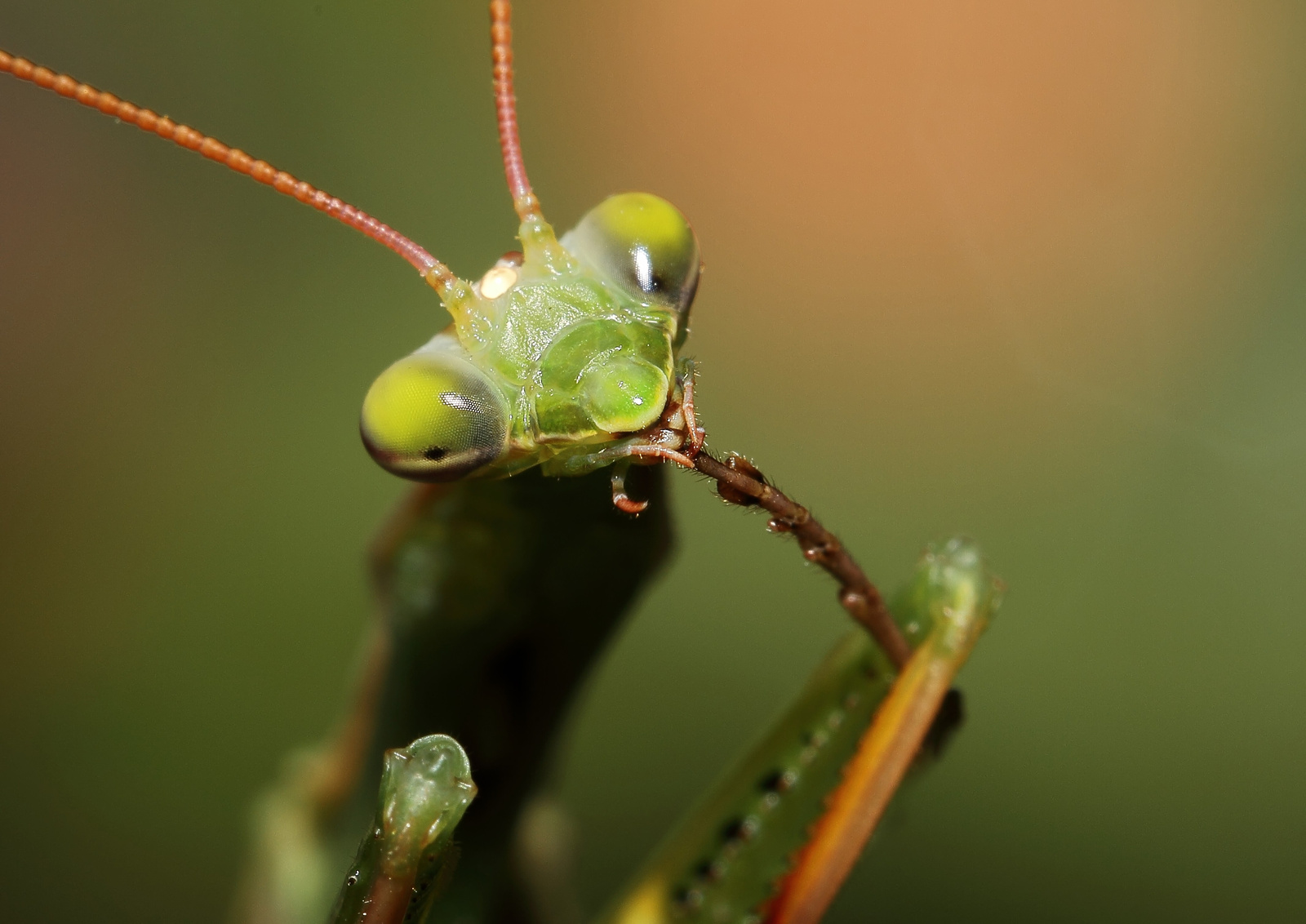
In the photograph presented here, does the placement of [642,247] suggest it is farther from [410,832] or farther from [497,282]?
[410,832]

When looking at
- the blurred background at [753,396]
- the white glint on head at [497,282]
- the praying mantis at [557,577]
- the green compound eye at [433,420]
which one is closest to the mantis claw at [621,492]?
the praying mantis at [557,577]

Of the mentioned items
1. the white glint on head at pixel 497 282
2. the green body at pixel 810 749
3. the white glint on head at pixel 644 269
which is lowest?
the green body at pixel 810 749

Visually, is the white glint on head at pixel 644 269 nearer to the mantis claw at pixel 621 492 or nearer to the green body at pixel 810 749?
the mantis claw at pixel 621 492

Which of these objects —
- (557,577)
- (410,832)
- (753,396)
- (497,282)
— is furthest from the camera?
(753,396)

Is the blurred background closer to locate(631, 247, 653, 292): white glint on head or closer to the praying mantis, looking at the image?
the praying mantis

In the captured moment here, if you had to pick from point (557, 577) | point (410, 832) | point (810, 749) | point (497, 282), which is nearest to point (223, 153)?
point (497, 282)

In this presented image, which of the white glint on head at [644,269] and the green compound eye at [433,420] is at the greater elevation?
the white glint on head at [644,269]
